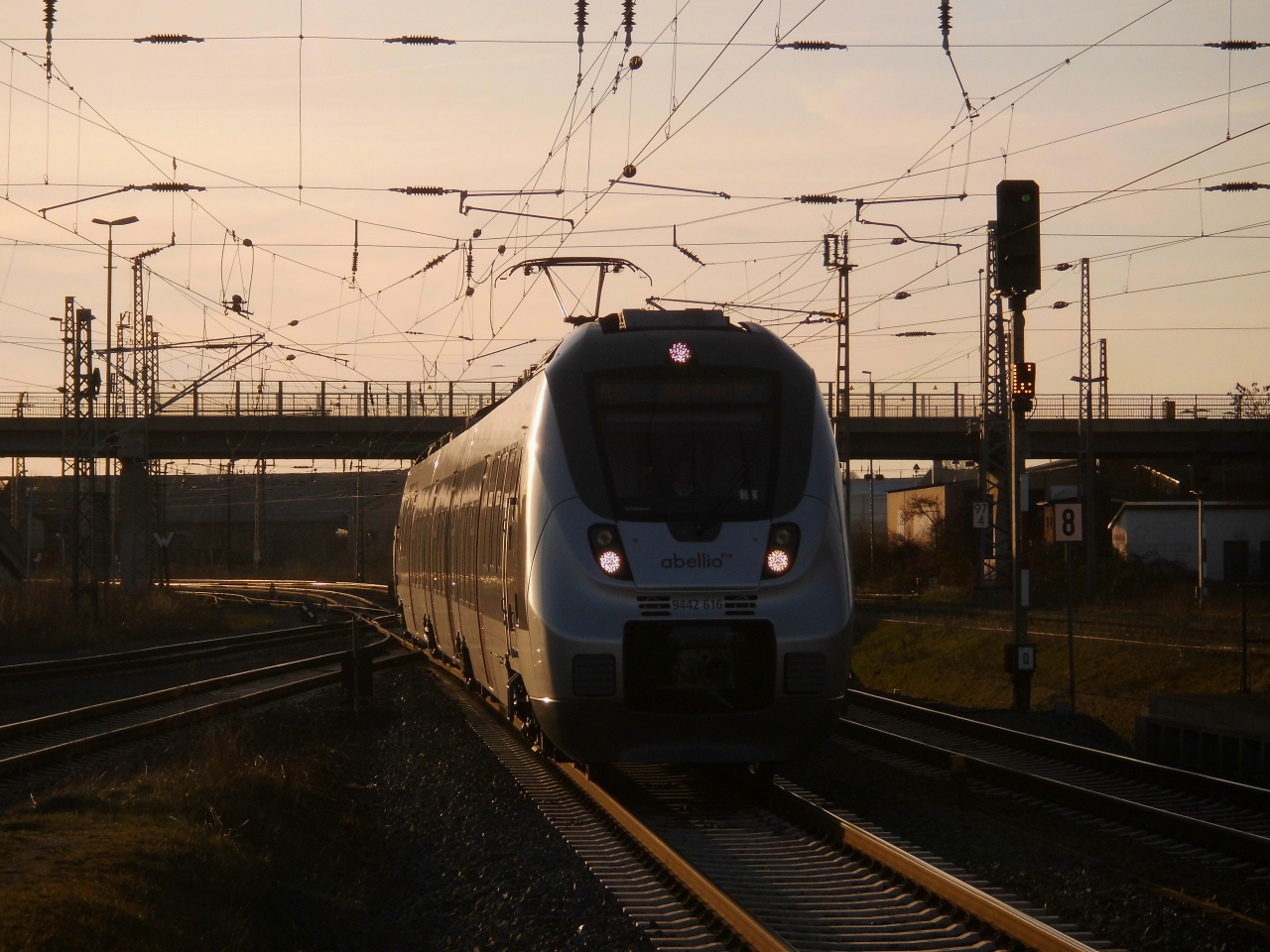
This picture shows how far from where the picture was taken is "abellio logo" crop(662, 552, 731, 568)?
10211 mm

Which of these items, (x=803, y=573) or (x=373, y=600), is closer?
(x=803, y=573)

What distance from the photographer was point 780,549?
34.1ft

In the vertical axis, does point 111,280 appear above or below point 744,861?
above

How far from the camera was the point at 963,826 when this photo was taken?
9859 mm

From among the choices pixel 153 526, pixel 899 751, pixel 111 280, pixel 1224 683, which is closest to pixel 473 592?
pixel 899 751

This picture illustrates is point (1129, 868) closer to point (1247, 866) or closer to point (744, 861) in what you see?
point (1247, 866)

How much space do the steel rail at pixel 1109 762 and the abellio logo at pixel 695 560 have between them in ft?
14.7

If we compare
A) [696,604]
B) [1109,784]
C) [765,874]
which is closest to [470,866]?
[765,874]

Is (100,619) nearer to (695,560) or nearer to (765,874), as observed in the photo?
(695,560)

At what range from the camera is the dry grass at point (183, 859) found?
667 centimetres

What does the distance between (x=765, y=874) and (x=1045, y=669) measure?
21648mm

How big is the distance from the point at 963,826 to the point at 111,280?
33.2 m

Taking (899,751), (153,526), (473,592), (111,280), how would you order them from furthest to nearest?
(153,526)
(111,280)
(473,592)
(899,751)

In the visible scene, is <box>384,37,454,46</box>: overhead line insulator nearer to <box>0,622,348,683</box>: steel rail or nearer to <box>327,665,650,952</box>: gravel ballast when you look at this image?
<box>327,665,650,952</box>: gravel ballast
